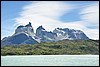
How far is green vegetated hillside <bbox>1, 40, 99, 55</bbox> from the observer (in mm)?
92825

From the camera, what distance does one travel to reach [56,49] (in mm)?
101375

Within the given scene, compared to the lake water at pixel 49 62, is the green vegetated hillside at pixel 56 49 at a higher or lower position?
lower

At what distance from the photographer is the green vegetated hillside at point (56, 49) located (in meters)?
92.8

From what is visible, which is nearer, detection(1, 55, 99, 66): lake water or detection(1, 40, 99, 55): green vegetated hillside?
detection(1, 55, 99, 66): lake water

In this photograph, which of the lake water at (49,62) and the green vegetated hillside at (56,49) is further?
the green vegetated hillside at (56,49)

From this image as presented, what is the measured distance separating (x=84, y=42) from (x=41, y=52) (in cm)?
2995

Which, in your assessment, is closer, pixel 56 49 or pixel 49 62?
pixel 49 62

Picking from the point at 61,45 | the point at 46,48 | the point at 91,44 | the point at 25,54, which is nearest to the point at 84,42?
the point at 91,44

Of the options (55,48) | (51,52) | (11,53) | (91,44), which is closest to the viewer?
(11,53)

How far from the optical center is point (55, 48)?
339 ft

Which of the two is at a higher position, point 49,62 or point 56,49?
point 49,62

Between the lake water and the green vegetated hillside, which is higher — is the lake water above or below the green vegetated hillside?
above

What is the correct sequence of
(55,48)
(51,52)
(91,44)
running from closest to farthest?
(51,52) → (55,48) → (91,44)

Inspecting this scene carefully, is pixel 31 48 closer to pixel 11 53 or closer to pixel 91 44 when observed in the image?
pixel 11 53
